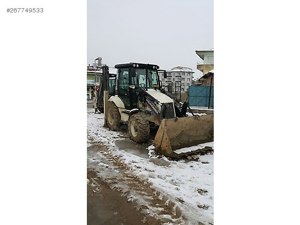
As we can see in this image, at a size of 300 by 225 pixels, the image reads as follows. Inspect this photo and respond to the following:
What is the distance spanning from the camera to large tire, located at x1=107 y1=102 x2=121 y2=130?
4.25 feet

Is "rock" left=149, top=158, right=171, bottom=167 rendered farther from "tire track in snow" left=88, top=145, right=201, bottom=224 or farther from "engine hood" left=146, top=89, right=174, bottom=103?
"engine hood" left=146, top=89, right=174, bottom=103

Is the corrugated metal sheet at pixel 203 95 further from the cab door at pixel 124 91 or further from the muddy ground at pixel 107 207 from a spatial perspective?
the cab door at pixel 124 91

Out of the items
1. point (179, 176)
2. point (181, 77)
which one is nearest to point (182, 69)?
point (181, 77)

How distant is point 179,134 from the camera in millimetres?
1350

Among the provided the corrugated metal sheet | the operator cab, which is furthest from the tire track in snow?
the operator cab

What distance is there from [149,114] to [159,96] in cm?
12

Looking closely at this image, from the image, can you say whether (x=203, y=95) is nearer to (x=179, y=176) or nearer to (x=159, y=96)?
(x=179, y=176)

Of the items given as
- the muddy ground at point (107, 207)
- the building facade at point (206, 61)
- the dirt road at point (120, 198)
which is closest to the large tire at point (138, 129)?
the dirt road at point (120, 198)
